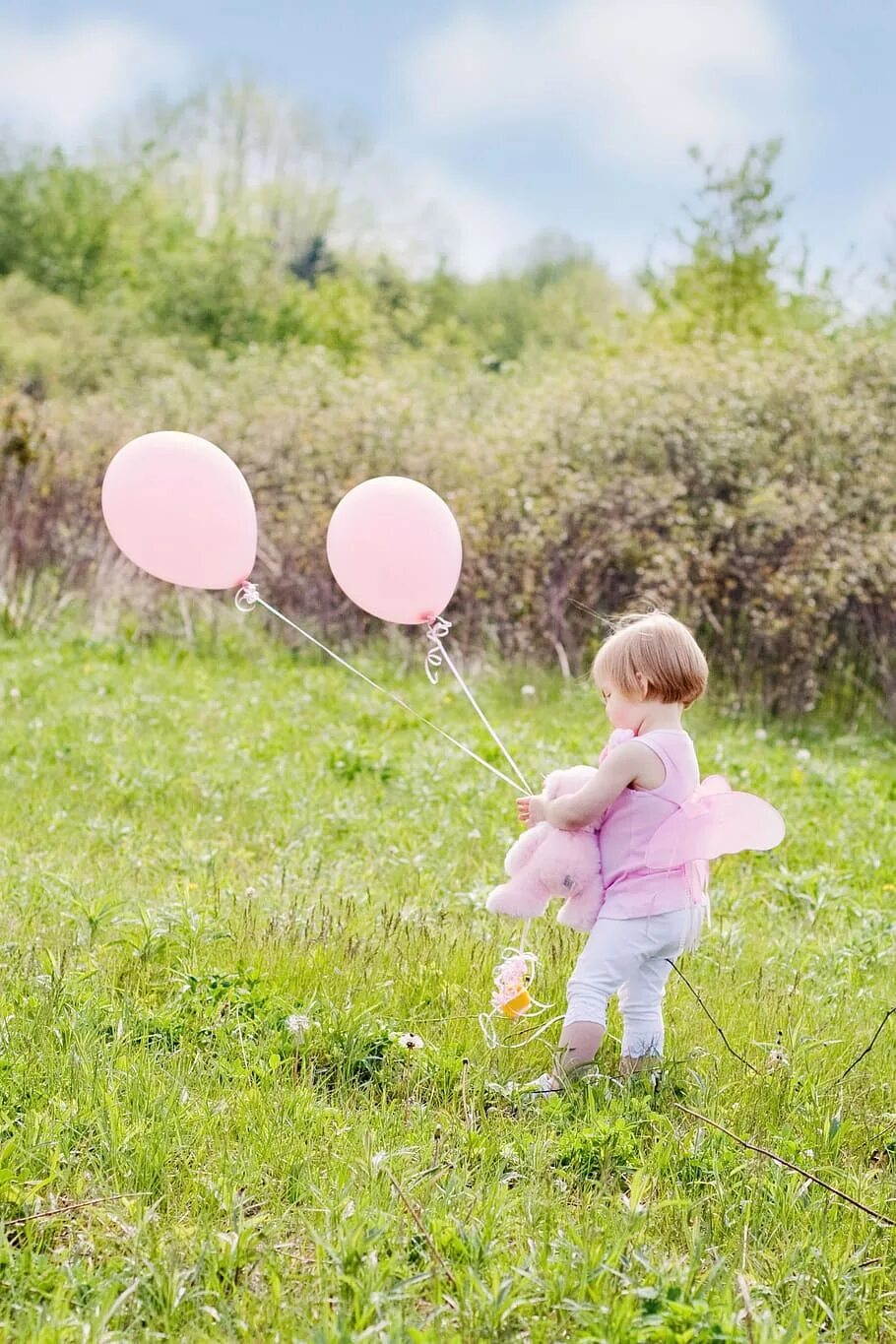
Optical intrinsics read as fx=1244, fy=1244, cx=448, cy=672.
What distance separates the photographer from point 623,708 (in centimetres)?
337

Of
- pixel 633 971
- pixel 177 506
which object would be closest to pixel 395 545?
pixel 177 506

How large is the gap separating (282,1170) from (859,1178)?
1.37 m

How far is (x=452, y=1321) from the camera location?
228 cm

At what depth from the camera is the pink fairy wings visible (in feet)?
10.6

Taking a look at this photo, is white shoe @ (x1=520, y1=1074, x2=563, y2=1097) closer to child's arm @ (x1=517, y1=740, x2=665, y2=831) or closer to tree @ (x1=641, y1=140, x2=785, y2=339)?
child's arm @ (x1=517, y1=740, x2=665, y2=831)

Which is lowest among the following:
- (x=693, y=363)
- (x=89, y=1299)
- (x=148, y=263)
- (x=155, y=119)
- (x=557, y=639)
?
(x=89, y=1299)

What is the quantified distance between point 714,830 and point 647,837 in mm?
180

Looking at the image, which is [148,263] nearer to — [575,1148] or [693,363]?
[693,363]

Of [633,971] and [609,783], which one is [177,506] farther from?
[633,971]

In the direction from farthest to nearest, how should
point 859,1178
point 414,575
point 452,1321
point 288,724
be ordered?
point 288,724 → point 414,575 → point 859,1178 → point 452,1321

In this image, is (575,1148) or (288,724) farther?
(288,724)

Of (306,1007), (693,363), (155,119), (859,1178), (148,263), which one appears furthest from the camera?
(155,119)

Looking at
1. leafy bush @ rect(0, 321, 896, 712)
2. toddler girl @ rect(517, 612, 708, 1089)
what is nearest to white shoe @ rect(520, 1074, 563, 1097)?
toddler girl @ rect(517, 612, 708, 1089)

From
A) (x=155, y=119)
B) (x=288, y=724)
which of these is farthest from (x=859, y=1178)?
(x=155, y=119)
